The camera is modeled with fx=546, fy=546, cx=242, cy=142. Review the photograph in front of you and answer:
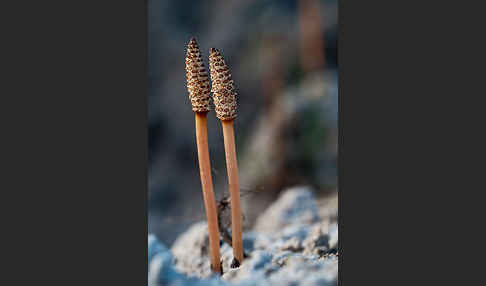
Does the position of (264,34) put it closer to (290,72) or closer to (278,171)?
(290,72)

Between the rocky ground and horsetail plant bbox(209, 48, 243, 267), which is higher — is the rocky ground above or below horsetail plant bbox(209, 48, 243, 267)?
below

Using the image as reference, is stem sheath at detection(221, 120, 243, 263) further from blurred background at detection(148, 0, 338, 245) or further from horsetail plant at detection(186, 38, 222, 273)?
blurred background at detection(148, 0, 338, 245)

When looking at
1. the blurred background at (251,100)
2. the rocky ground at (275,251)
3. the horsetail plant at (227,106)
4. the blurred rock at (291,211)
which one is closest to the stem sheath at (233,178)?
the horsetail plant at (227,106)

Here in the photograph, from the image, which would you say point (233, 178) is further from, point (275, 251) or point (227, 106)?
point (275, 251)

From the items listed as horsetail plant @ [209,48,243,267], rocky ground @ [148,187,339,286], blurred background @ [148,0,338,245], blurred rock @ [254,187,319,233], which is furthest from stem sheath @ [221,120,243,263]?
blurred rock @ [254,187,319,233]

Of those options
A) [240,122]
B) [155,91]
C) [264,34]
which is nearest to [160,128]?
[155,91]

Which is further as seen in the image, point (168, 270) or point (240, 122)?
point (240, 122)
